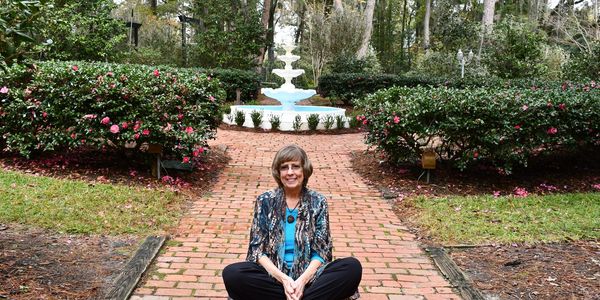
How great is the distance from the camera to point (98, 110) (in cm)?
650

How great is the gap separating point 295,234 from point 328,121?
33.6 feet

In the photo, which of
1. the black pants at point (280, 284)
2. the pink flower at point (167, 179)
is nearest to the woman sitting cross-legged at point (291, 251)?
the black pants at point (280, 284)

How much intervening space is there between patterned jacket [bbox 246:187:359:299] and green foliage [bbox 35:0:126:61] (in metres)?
12.5

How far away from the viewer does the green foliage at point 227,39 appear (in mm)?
20703

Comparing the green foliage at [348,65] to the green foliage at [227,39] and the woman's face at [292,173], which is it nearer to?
the green foliage at [227,39]

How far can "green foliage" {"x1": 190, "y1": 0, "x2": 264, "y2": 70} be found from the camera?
20.7m

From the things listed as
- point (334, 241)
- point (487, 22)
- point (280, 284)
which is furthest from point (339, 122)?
point (487, 22)

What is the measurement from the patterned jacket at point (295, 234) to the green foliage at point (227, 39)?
1836cm

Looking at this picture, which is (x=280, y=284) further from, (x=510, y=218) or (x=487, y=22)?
(x=487, y=22)

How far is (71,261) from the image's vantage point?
12.5ft

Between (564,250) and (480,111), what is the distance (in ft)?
8.83

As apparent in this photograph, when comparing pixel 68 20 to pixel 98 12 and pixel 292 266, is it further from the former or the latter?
pixel 292 266

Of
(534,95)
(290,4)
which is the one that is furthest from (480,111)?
(290,4)

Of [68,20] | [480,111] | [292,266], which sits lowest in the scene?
[292,266]
